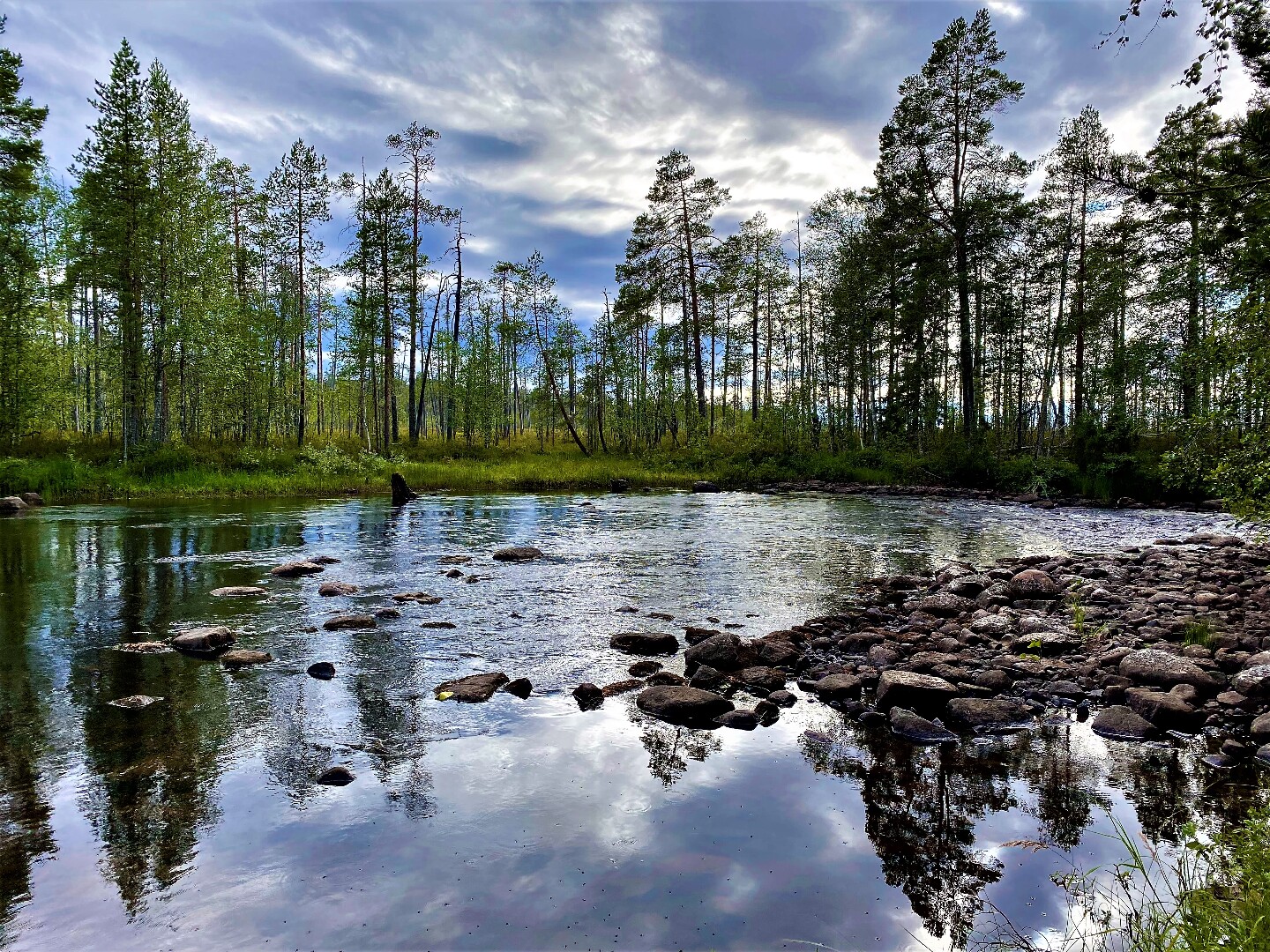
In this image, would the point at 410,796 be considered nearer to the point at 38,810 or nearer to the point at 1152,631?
the point at 38,810

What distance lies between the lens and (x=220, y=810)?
14.5 ft

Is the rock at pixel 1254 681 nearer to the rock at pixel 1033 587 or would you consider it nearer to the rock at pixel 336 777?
the rock at pixel 1033 587

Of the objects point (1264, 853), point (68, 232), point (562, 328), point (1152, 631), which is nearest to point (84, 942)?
point (1264, 853)

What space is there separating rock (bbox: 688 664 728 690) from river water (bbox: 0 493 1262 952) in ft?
3.02

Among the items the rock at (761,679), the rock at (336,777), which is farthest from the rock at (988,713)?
the rock at (336,777)

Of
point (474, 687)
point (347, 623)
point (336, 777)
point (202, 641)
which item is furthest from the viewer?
point (347, 623)

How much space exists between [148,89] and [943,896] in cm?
4054

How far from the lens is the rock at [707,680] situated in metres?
6.82

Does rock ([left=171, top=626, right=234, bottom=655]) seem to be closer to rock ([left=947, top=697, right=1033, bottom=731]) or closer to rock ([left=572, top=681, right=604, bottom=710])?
rock ([left=572, top=681, right=604, bottom=710])

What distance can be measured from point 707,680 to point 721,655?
0.56 m

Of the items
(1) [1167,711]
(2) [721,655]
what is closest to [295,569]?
(2) [721,655]

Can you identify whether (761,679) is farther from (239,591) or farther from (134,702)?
(239,591)

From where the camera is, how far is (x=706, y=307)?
1813 inches

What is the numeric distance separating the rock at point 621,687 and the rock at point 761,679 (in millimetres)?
1080
